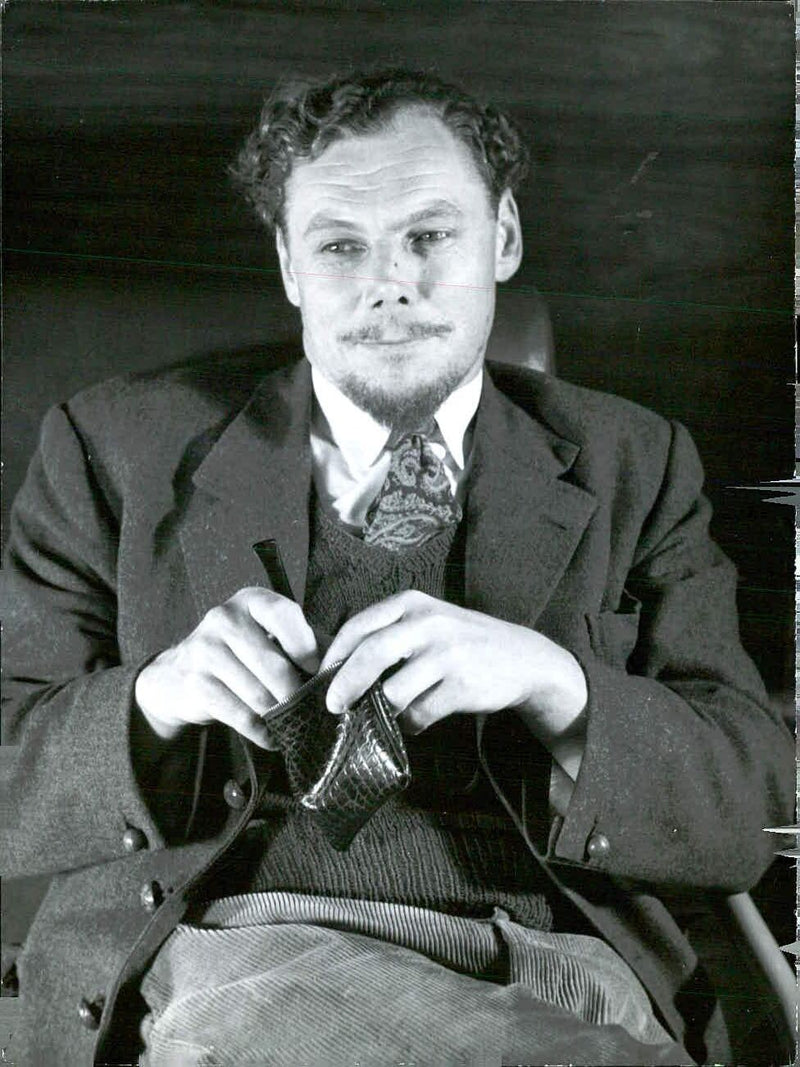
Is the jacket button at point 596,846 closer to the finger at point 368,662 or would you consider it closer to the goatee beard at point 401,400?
the finger at point 368,662

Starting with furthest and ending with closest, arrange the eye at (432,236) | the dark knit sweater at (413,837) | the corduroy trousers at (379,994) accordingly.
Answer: the eye at (432,236) < the dark knit sweater at (413,837) < the corduroy trousers at (379,994)

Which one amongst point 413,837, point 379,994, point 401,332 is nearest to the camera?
point 379,994

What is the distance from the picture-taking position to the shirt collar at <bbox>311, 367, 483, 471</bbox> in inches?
70.1

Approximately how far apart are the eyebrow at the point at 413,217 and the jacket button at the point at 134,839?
928mm

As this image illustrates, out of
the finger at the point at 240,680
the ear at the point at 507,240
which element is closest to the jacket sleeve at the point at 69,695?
the finger at the point at 240,680

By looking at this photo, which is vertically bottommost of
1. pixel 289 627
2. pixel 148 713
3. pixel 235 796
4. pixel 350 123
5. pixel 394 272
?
pixel 235 796

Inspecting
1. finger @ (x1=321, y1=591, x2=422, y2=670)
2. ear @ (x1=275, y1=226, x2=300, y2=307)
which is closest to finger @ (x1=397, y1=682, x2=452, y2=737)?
finger @ (x1=321, y1=591, x2=422, y2=670)

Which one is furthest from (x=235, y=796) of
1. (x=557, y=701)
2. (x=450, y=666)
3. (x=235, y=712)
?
(x=557, y=701)

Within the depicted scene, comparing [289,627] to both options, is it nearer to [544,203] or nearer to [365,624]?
[365,624]

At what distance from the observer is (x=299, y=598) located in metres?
1.69

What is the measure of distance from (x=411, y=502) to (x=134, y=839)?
638mm

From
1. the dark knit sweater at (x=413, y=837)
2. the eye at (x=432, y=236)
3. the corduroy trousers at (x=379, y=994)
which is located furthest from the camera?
the eye at (x=432, y=236)

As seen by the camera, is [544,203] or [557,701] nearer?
[557,701]

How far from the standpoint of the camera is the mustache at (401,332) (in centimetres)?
175
